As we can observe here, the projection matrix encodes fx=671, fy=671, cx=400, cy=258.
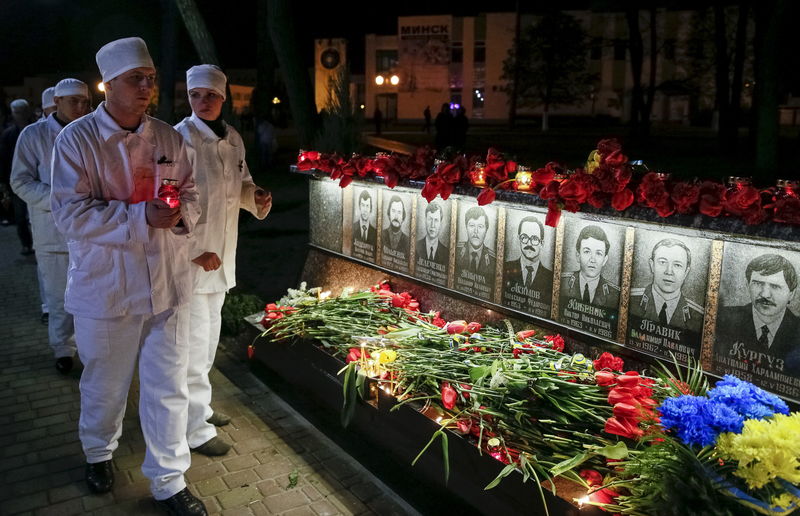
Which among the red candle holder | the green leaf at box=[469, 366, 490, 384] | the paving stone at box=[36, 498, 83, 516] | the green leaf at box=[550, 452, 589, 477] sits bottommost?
the paving stone at box=[36, 498, 83, 516]

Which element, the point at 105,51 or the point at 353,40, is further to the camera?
the point at 353,40

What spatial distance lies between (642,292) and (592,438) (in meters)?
1.00

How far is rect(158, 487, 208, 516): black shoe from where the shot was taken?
12.2 feet

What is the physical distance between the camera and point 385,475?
429 cm

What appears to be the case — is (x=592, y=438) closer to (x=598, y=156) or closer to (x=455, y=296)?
(x=598, y=156)

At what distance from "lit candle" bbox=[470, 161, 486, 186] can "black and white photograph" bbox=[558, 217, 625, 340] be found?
719 millimetres

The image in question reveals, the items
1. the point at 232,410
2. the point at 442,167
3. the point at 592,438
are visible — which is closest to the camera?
the point at 592,438

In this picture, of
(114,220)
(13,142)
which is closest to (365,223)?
(114,220)

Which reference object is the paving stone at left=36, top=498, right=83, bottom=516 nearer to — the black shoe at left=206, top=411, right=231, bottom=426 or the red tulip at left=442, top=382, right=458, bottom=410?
the black shoe at left=206, top=411, right=231, bottom=426

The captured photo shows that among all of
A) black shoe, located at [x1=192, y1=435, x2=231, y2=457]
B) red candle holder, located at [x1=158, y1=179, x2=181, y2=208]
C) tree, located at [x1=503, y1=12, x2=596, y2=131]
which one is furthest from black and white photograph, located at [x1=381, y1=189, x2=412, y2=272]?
tree, located at [x1=503, y1=12, x2=596, y2=131]

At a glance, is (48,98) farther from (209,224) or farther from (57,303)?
(209,224)

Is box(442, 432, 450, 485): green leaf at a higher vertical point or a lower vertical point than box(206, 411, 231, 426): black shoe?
higher

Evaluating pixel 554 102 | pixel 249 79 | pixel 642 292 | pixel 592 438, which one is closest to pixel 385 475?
pixel 592 438

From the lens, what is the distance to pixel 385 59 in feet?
207
